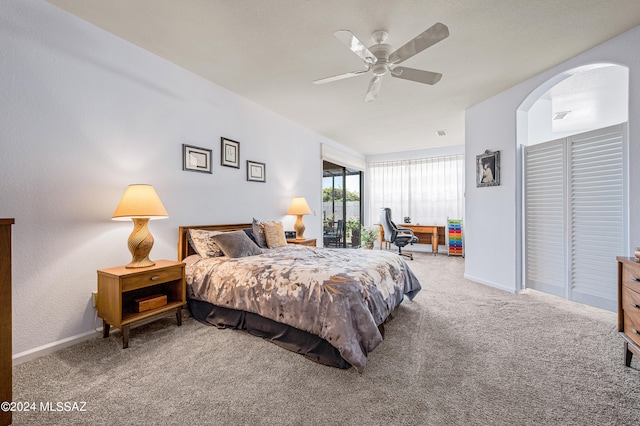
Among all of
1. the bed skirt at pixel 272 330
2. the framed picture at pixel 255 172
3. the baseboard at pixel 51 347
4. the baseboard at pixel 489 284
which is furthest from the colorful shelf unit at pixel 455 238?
the baseboard at pixel 51 347

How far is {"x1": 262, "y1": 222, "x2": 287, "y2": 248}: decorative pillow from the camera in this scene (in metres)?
3.55

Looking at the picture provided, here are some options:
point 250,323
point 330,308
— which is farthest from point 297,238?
point 330,308

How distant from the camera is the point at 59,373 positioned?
184 centimetres

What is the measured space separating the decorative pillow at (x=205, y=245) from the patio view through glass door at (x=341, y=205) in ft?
11.2

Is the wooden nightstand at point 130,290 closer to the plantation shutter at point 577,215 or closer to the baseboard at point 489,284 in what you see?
the baseboard at point 489,284

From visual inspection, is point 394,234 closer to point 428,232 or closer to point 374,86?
point 428,232

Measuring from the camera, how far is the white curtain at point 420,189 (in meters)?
6.75

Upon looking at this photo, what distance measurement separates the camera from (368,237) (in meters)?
7.14

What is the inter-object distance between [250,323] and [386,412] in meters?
1.34

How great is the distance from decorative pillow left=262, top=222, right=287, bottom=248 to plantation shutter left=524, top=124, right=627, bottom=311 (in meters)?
3.21

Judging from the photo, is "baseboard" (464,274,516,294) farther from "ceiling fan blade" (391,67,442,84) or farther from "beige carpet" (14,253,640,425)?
"ceiling fan blade" (391,67,442,84)

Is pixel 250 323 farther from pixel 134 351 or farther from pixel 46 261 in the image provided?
pixel 46 261

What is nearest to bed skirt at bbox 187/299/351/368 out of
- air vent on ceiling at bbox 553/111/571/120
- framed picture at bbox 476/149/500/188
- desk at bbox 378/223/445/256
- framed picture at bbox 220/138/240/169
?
framed picture at bbox 220/138/240/169

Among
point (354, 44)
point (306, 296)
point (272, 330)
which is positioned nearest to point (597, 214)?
point (354, 44)
